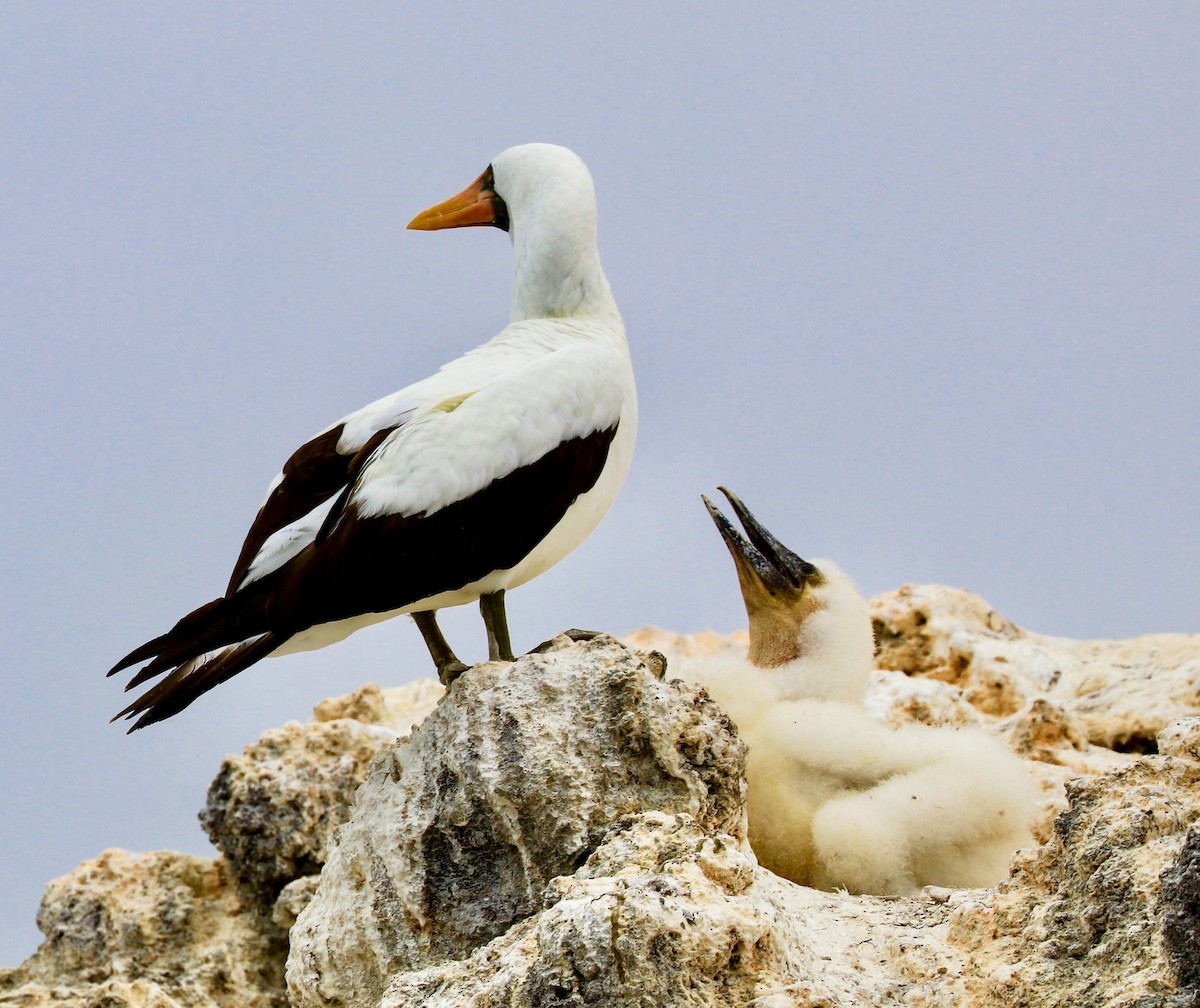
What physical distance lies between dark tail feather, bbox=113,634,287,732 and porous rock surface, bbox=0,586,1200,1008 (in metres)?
0.71

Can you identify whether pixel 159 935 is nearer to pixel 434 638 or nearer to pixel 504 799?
pixel 434 638

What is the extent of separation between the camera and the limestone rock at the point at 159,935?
6.62 meters

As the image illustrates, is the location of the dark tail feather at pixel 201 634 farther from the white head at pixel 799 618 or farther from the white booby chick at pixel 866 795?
the white head at pixel 799 618

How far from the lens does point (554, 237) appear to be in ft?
21.2

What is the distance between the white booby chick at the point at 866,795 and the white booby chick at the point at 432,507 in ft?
3.45

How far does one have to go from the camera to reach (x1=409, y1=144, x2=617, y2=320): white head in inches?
256

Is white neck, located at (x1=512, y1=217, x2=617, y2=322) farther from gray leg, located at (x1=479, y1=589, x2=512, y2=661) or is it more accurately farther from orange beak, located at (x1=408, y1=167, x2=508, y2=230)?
gray leg, located at (x1=479, y1=589, x2=512, y2=661)

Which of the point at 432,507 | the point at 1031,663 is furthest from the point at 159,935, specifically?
the point at 1031,663

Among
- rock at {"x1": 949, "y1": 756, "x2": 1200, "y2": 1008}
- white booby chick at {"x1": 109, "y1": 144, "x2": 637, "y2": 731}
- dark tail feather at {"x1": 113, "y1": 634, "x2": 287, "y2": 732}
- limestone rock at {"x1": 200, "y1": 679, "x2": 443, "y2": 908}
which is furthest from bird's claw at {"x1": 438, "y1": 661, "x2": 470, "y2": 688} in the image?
rock at {"x1": 949, "y1": 756, "x2": 1200, "y2": 1008}

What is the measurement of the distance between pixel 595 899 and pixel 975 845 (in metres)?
2.49

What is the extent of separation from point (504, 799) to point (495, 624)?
1.48 m

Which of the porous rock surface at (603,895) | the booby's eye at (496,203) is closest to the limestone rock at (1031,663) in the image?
the porous rock surface at (603,895)

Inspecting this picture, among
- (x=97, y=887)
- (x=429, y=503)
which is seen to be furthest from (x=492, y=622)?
(x=97, y=887)

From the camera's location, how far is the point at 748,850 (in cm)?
483
